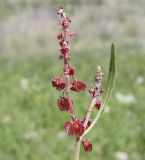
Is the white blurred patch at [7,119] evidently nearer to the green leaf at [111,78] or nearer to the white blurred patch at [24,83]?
the white blurred patch at [24,83]

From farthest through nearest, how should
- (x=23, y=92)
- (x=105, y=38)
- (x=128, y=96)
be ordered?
(x=105, y=38)
(x=23, y=92)
(x=128, y=96)

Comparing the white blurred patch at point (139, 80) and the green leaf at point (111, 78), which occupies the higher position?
the white blurred patch at point (139, 80)

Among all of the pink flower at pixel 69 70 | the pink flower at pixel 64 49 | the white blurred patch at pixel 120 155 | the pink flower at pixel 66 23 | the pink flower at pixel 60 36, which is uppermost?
the white blurred patch at pixel 120 155

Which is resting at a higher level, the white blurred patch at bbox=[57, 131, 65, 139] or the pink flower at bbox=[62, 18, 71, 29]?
the white blurred patch at bbox=[57, 131, 65, 139]

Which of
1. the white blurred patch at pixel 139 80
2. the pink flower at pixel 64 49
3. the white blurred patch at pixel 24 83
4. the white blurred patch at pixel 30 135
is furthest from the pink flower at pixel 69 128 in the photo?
the white blurred patch at pixel 24 83

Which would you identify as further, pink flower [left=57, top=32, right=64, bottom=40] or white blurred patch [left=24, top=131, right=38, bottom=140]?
white blurred patch [left=24, top=131, right=38, bottom=140]

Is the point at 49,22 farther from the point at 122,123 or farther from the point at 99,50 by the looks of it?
the point at 122,123

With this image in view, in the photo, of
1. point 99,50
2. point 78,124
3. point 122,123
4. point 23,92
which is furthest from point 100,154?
point 99,50

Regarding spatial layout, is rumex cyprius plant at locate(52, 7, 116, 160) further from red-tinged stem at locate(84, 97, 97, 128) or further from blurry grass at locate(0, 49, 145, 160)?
blurry grass at locate(0, 49, 145, 160)

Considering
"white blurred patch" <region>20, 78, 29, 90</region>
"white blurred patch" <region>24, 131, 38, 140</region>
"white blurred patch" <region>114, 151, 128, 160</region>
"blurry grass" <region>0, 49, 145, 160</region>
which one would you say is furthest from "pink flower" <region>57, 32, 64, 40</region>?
"white blurred patch" <region>20, 78, 29, 90</region>
